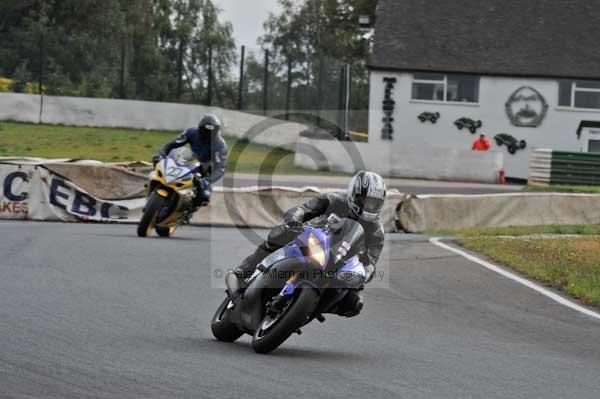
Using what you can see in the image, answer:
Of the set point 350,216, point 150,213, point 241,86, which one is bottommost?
point 150,213

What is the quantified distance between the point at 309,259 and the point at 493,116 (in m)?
36.7

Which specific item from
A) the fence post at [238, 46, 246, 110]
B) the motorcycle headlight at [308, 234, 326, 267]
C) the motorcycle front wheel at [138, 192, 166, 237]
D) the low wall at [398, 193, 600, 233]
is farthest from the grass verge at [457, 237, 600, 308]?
the fence post at [238, 46, 246, 110]

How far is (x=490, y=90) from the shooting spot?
145ft

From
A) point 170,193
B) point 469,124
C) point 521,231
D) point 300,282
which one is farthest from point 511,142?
point 300,282

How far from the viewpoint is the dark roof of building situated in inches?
1751

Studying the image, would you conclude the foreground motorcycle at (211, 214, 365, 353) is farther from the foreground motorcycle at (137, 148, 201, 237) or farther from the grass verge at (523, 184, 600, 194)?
the grass verge at (523, 184, 600, 194)

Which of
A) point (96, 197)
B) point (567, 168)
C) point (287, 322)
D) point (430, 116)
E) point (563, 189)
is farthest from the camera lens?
point (430, 116)

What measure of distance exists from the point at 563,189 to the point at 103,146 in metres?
13.5

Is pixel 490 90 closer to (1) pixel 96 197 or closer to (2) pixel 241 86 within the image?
(2) pixel 241 86

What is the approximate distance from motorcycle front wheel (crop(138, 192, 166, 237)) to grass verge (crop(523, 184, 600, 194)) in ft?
58.0

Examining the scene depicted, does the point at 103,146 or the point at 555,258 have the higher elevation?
the point at 103,146

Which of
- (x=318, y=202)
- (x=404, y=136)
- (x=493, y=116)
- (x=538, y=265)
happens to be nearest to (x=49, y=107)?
(x=404, y=136)

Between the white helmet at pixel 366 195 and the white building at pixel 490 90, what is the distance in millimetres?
35368

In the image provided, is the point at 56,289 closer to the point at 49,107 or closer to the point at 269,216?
the point at 269,216
